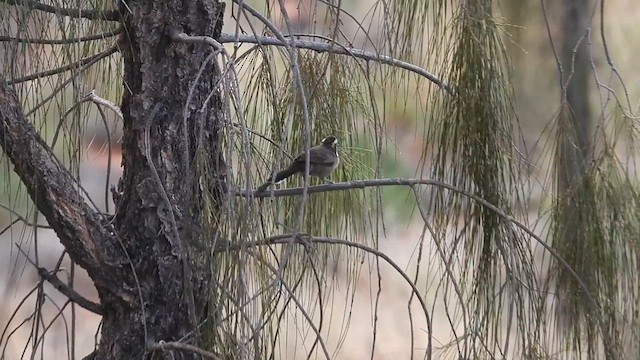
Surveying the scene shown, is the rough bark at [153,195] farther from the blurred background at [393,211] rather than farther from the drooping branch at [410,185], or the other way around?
the blurred background at [393,211]

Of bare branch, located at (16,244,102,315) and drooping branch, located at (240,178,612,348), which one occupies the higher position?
drooping branch, located at (240,178,612,348)

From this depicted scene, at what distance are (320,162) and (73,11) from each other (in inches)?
12.0

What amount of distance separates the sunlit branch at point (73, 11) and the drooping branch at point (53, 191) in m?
0.07

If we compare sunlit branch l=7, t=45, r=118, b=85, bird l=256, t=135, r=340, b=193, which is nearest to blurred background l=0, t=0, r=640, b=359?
bird l=256, t=135, r=340, b=193

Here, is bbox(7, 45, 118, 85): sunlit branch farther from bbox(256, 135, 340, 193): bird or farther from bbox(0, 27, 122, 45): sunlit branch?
bbox(256, 135, 340, 193): bird

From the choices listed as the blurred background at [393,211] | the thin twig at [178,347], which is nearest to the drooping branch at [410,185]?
the thin twig at [178,347]

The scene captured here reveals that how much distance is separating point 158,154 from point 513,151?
32 centimetres

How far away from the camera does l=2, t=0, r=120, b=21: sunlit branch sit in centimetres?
71

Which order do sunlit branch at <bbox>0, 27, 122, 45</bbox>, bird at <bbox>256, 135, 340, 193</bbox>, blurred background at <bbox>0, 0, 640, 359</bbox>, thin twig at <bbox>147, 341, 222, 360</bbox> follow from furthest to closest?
blurred background at <bbox>0, 0, 640, 359</bbox>
bird at <bbox>256, 135, 340, 193</bbox>
sunlit branch at <bbox>0, 27, 122, 45</bbox>
thin twig at <bbox>147, 341, 222, 360</bbox>

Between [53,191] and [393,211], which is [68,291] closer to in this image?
[53,191]

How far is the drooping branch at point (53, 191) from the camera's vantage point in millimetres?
700

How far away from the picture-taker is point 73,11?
736 mm

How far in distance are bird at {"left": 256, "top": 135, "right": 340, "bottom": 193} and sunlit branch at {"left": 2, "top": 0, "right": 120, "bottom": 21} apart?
22 centimetres

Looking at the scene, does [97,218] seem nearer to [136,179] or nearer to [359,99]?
[136,179]
